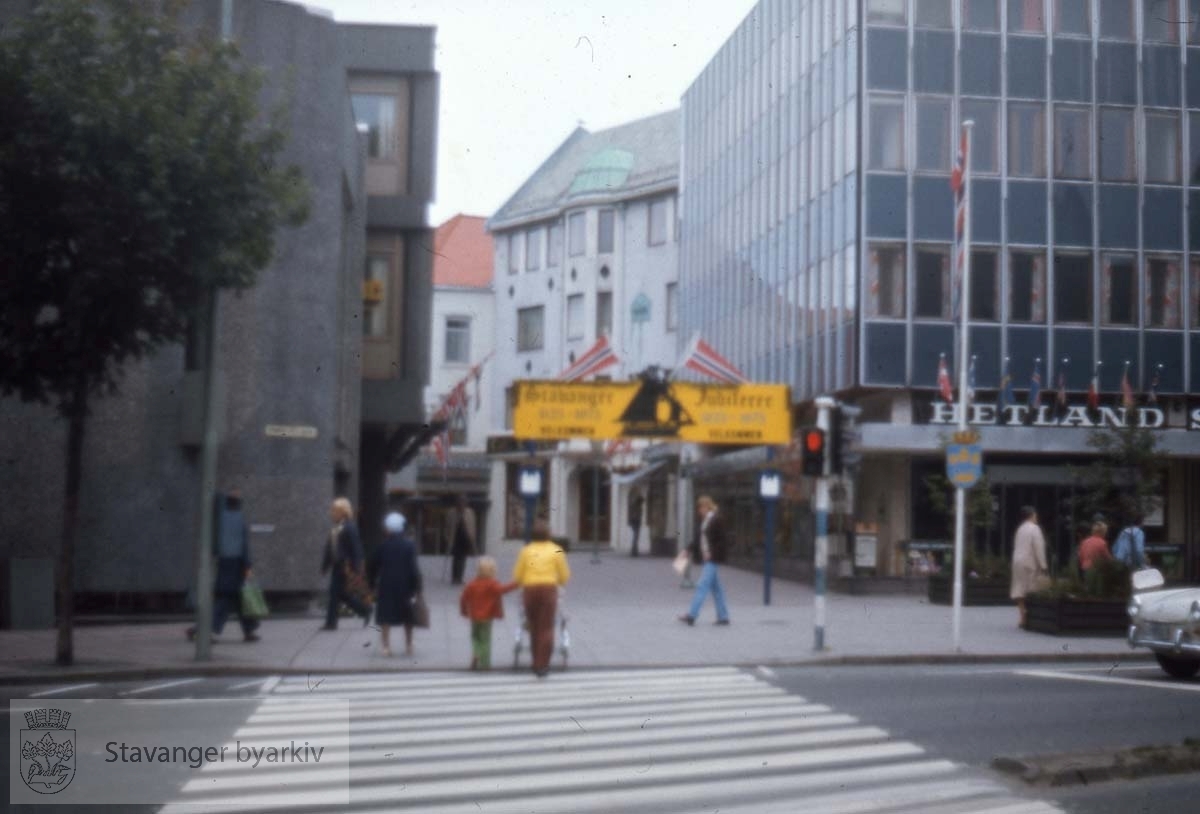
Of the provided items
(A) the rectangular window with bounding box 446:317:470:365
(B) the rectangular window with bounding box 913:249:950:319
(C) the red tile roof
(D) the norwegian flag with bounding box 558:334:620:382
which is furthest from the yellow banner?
(C) the red tile roof

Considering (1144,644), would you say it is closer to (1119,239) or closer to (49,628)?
(49,628)

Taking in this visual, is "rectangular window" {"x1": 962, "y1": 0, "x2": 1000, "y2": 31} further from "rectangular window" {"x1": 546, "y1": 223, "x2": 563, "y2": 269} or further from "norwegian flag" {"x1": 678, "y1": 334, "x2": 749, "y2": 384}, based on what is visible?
"rectangular window" {"x1": 546, "y1": 223, "x2": 563, "y2": 269}

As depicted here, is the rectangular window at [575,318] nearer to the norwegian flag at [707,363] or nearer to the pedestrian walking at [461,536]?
the norwegian flag at [707,363]

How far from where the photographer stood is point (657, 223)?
64375 mm

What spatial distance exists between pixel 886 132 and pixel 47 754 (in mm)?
27945

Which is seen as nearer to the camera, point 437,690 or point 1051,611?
point 437,690

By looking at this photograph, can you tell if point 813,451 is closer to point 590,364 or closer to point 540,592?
point 540,592

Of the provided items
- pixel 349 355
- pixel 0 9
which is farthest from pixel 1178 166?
pixel 0 9

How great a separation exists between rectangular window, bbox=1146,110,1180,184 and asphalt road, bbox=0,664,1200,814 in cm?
1897

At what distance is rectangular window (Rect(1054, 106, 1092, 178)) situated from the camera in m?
36.0

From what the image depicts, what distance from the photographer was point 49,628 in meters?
23.0

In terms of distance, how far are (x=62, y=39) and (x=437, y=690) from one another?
7.69 m

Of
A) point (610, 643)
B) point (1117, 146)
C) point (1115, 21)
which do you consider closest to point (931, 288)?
point (1117, 146)

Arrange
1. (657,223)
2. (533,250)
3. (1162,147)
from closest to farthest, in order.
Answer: (1162,147) → (657,223) → (533,250)
